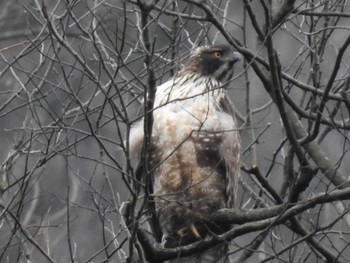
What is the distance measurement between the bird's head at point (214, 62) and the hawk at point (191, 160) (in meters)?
0.16

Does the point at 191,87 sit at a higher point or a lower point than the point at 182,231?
higher

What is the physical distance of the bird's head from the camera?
739 centimetres

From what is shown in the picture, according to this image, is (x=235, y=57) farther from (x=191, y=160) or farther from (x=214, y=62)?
(x=191, y=160)

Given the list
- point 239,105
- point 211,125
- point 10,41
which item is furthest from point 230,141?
point 10,41

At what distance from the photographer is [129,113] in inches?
449

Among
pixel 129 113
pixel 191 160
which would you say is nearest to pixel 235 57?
pixel 191 160

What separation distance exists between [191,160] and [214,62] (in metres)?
0.72

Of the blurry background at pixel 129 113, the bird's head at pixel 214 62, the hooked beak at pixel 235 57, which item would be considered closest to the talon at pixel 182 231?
the blurry background at pixel 129 113

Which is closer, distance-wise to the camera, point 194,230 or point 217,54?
point 194,230

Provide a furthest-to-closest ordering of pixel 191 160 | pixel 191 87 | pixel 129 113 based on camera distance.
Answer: pixel 129 113 → pixel 191 87 → pixel 191 160

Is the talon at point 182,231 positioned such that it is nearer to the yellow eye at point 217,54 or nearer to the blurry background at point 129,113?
the blurry background at point 129,113

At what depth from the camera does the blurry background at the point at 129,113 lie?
19.3ft

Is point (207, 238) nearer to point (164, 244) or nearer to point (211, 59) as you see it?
point (164, 244)

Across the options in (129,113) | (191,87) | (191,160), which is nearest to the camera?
(191,160)
